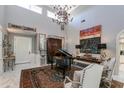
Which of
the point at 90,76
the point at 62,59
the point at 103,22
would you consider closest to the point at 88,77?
the point at 90,76

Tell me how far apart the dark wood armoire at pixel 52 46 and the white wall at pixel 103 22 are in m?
0.90

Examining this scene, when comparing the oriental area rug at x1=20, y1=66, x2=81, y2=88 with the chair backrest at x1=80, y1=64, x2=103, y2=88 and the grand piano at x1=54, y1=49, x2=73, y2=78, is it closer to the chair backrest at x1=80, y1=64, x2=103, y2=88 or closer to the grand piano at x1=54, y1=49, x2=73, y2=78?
the grand piano at x1=54, y1=49, x2=73, y2=78

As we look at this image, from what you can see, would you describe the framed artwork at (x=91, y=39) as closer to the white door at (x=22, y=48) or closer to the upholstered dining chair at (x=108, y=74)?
the upholstered dining chair at (x=108, y=74)

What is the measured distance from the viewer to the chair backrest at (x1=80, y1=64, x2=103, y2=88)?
6.60ft

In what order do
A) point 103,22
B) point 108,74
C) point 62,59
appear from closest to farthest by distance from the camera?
1. point 108,74
2. point 62,59
3. point 103,22

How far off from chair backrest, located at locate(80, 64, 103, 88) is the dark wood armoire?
11.0 ft

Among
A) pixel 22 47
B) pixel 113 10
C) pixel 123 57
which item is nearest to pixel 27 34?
pixel 22 47

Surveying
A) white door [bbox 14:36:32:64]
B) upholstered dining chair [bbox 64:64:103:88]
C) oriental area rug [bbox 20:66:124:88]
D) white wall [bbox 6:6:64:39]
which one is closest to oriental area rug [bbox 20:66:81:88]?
oriental area rug [bbox 20:66:124:88]

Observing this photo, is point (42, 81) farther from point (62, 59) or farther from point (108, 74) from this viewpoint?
point (108, 74)

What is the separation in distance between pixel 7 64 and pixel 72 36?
3.99 metres

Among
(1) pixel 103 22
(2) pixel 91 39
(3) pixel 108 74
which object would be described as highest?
(1) pixel 103 22

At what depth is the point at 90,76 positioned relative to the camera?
7.02 feet

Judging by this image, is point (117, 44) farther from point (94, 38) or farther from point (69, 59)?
point (69, 59)

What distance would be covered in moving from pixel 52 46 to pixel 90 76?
3.76 meters
